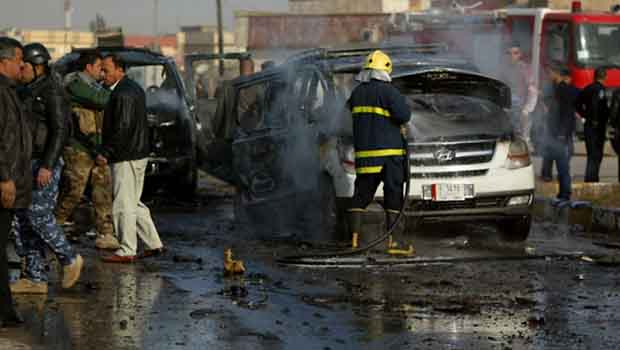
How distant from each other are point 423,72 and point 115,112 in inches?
114

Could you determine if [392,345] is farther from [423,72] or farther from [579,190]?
[579,190]

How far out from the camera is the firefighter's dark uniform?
11.0m

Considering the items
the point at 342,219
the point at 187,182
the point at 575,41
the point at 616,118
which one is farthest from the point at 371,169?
the point at 575,41

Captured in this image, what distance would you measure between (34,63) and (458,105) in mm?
4168

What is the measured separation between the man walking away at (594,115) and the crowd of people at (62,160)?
7.55 meters

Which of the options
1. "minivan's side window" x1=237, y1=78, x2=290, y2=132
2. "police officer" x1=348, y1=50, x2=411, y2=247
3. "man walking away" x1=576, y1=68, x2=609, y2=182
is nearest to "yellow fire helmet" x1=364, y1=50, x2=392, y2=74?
"police officer" x1=348, y1=50, x2=411, y2=247

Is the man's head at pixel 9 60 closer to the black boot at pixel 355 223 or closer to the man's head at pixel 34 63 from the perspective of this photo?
the man's head at pixel 34 63

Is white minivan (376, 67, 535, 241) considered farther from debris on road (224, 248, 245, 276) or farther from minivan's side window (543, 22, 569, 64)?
minivan's side window (543, 22, 569, 64)

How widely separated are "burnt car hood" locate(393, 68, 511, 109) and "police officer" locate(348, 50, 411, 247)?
2.80 ft

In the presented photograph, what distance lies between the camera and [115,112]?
1089 centimetres

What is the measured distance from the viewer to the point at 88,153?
12.0m

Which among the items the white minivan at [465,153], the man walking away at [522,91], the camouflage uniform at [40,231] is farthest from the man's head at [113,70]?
the man walking away at [522,91]

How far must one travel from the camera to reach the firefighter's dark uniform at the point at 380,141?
1096 cm

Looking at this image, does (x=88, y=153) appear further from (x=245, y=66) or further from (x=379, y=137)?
(x=245, y=66)
